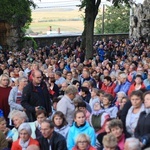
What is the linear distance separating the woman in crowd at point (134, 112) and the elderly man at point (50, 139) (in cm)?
135

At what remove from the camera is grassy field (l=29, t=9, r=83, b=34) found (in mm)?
99438

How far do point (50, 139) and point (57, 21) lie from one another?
106525mm

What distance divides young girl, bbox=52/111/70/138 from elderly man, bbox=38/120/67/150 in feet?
1.49

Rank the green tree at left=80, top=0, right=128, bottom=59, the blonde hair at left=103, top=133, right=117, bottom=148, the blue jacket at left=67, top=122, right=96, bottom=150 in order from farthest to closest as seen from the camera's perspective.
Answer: the green tree at left=80, top=0, right=128, bottom=59 < the blue jacket at left=67, top=122, right=96, bottom=150 < the blonde hair at left=103, top=133, right=117, bottom=148

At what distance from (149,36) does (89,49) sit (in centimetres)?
1837

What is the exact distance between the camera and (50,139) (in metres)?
7.80

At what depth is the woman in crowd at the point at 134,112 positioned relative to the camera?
8.57 metres

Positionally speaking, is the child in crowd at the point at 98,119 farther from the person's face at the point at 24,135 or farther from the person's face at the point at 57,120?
the person's face at the point at 24,135

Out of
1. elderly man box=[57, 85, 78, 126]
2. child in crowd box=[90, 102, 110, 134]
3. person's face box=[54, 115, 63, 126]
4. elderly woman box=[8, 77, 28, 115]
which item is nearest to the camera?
person's face box=[54, 115, 63, 126]

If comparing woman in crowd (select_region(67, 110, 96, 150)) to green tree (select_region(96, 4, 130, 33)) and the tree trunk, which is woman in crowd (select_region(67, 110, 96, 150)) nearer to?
the tree trunk

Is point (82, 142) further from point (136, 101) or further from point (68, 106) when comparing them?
point (68, 106)

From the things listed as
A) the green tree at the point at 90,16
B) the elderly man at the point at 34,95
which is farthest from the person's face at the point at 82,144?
the green tree at the point at 90,16

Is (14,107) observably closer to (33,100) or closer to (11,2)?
(33,100)

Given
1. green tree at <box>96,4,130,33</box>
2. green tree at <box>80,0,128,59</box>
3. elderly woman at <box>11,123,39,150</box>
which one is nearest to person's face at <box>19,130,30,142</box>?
elderly woman at <box>11,123,39,150</box>
